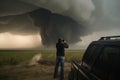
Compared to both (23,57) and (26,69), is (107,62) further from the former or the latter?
(23,57)

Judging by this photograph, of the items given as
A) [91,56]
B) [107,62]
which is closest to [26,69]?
[91,56]

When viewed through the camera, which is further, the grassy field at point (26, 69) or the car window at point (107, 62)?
the grassy field at point (26, 69)

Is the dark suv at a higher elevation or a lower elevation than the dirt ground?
higher

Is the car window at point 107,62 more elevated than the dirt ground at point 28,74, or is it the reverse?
the car window at point 107,62

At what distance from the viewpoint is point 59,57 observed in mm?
12023

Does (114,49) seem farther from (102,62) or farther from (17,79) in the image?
(17,79)

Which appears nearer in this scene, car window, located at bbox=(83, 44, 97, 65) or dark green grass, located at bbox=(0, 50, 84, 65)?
car window, located at bbox=(83, 44, 97, 65)

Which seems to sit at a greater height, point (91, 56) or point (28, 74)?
point (91, 56)

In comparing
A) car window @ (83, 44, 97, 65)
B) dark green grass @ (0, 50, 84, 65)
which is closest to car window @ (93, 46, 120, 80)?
car window @ (83, 44, 97, 65)

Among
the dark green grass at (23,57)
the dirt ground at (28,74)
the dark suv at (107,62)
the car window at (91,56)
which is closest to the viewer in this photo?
the dark suv at (107,62)

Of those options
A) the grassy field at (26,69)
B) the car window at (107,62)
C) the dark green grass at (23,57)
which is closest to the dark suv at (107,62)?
the car window at (107,62)

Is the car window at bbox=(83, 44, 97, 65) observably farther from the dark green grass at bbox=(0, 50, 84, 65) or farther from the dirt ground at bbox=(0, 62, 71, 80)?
the dark green grass at bbox=(0, 50, 84, 65)

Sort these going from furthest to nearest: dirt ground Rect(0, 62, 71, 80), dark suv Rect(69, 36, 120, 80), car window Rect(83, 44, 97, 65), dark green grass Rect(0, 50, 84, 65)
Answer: dark green grass Rect(0, 50, 84, 65)
dirt ground Rect(0, 62, 71, 80)
car window Rect(83, 44, 97, 65)
dark suv Rect(69, 36, 120, 80)

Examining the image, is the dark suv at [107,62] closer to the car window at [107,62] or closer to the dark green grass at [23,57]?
the car window at [107,62]
